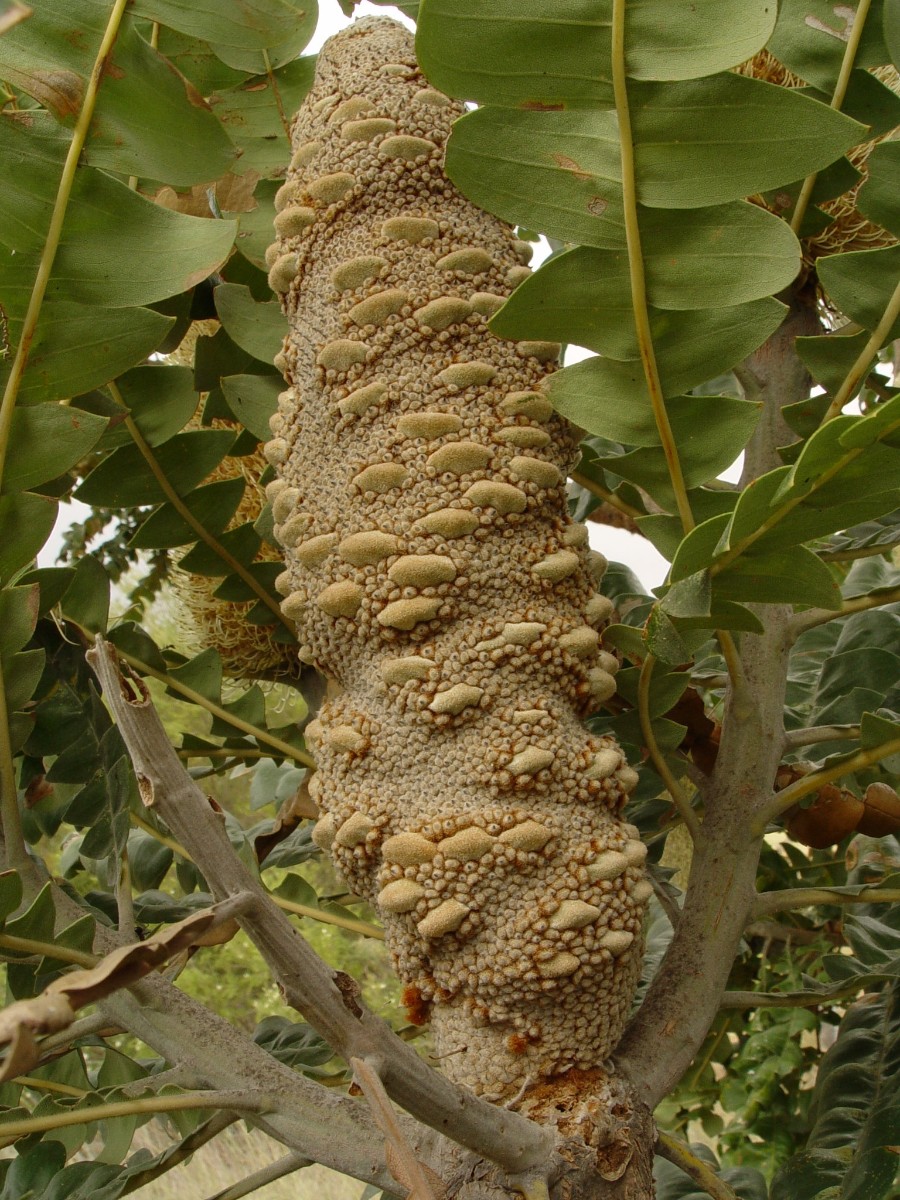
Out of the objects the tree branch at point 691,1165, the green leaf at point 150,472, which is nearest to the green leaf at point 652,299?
the green leaf at point 150,472

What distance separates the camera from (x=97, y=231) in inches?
18.5

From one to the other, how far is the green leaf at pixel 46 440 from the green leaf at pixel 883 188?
1.14 feet

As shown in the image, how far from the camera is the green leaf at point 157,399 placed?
609 millimetres

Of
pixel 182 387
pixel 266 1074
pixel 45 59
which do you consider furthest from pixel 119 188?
pixel 266 1074

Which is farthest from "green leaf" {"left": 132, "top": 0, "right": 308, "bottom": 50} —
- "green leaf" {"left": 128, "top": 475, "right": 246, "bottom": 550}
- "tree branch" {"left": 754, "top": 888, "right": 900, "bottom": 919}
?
"tree branch" {"left": 754, "top": 888, "right": 900, "bottom": 919}

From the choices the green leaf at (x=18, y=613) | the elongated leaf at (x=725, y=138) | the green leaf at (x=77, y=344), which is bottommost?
the green leaf at (x=18, y=613)

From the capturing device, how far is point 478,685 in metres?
0.45

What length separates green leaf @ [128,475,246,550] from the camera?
63 centimetres

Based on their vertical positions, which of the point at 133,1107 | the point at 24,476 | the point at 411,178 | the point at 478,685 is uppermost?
the point at 411,178

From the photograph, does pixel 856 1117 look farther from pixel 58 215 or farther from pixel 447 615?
pixel 58 215

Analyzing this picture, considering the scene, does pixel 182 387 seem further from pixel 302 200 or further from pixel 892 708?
pixel 892 708

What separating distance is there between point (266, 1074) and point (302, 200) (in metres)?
0.38

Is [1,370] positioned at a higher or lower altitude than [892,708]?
higher

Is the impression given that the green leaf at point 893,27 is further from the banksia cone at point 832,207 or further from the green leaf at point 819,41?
the banksia cone at point 832,207
